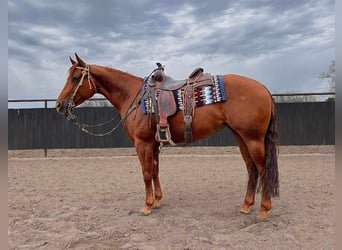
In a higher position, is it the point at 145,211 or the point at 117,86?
the point at 117,86

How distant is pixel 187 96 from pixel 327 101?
6.48 meters

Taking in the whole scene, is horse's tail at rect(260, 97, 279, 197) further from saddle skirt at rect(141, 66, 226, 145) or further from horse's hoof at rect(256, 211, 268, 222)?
saddle skirt at rect(141, 66, 226, 145)

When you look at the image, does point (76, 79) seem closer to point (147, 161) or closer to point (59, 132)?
point (147, 161)

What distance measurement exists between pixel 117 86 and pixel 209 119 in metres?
1.36

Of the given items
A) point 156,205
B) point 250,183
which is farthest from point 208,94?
point 156,205

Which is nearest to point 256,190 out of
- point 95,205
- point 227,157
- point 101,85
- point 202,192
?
point 202,192

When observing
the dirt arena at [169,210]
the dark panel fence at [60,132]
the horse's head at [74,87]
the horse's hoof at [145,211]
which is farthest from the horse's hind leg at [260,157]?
the dark panel fence at [60,132]

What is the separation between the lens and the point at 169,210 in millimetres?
3617

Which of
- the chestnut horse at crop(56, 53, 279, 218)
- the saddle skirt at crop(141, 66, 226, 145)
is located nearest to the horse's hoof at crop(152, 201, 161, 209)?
the chestnut horse at crop(56, 53, 279, 218)

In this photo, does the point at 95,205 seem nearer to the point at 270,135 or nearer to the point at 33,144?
the point at 270,135

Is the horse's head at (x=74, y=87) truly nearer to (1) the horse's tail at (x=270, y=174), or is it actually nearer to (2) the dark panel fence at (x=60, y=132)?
(1) the horse's tail at (x=270, y=174)

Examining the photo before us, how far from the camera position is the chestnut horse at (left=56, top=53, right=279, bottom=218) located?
316 centimetres

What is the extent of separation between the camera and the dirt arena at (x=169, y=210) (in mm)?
2691

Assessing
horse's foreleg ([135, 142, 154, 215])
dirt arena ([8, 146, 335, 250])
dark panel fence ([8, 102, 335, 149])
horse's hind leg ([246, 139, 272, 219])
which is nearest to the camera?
dirt arena ([8, 146, 335, 250])
